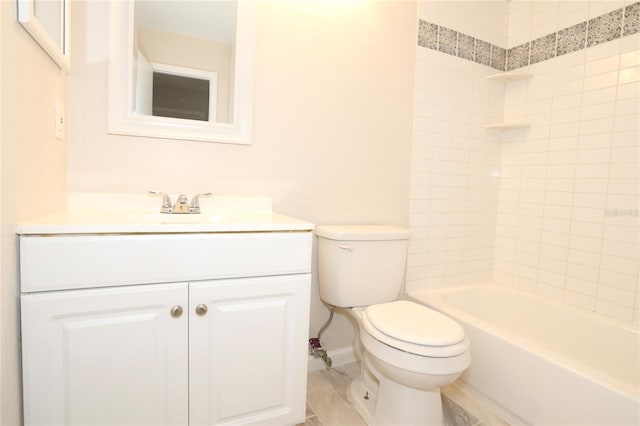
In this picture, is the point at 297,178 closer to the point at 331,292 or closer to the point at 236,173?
the point at 236,173

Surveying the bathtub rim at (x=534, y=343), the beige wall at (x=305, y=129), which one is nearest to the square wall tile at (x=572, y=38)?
the beige wall at (x=305, y=129)

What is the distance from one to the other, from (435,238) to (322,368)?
3.20 ft

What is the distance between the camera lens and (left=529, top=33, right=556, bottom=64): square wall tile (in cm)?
197

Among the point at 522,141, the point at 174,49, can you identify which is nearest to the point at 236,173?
the point at 174,49

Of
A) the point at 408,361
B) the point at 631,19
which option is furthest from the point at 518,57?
the point at 408,361

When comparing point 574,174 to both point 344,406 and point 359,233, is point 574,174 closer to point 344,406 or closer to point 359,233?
point 359,233

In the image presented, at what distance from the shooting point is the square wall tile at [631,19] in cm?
162

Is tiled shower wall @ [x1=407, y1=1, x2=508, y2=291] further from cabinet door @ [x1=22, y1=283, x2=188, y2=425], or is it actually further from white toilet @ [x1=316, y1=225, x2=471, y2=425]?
cabinet door @ [x1=22, y1=283, x2=188, y2=425]

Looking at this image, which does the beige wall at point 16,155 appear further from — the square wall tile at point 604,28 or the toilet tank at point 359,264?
the square wall tile at point 604,28

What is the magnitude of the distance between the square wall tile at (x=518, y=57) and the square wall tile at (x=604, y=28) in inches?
13.6

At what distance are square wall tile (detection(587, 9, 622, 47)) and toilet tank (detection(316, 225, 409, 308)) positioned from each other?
143 centimetres

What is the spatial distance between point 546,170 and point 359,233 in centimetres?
129

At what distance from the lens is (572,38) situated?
188 centimetres

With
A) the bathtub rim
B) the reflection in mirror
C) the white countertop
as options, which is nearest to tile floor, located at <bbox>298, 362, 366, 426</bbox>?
the bathtub rim
